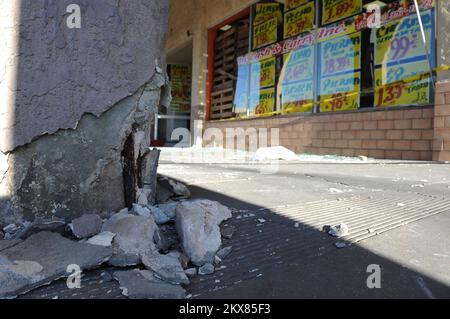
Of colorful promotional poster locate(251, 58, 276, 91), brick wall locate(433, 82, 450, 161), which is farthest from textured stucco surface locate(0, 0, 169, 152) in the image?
colorful promotional poster locate(251, 58, 276, 91)

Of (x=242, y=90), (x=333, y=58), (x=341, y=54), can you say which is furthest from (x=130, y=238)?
(x=242, y=90)

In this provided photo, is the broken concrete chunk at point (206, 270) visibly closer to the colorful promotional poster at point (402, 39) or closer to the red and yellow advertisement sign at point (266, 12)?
the colorful promotional poster at point (402, 39)

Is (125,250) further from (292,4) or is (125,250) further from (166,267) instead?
(292,4)

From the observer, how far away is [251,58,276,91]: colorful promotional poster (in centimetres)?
806

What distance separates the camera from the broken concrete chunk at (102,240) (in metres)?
1.17

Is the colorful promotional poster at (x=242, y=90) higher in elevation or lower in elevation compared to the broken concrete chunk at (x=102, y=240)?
higher

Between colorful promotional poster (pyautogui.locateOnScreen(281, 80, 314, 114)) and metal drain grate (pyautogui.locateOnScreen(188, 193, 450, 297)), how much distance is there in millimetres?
4958

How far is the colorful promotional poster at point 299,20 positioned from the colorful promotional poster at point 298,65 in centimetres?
43

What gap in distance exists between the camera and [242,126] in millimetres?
8852

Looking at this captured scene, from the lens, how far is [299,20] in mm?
7355

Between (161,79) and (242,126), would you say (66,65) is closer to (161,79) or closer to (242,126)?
(161,79)

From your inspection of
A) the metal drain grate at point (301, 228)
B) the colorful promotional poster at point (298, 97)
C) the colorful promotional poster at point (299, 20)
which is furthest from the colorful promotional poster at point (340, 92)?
the metal drain grate at point (301, 228)

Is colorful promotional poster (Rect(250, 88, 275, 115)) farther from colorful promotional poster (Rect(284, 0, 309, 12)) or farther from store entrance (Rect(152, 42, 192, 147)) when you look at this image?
store entrance (Rect(152, 42, 192, 147))
